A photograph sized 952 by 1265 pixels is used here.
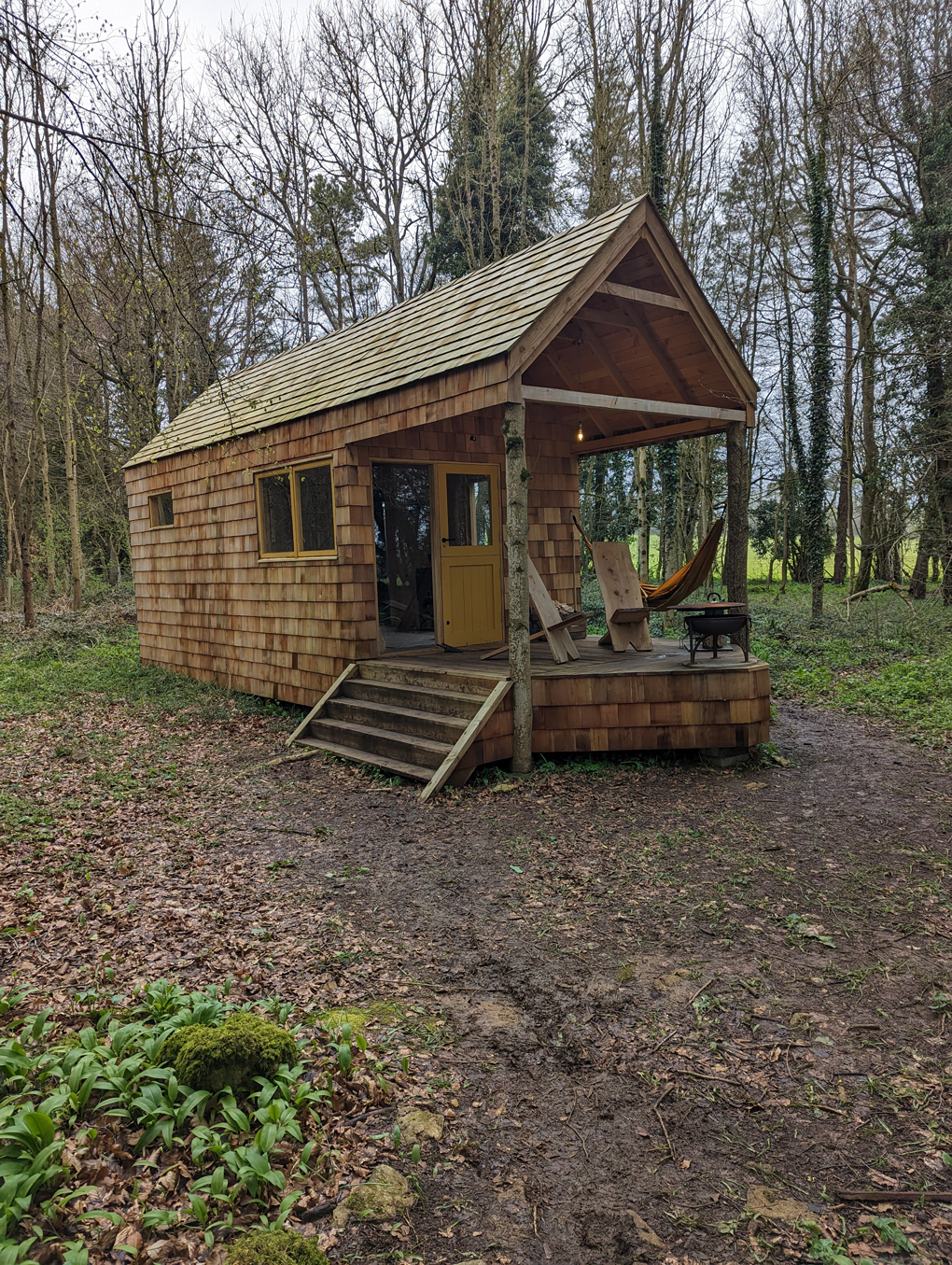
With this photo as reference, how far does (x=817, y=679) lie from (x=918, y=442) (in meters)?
4.44

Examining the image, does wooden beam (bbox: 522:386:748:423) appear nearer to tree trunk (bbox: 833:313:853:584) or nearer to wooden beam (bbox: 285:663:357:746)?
tree trunk (bbox: 833:313:853:584)

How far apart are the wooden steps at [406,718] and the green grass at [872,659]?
13.8 ft

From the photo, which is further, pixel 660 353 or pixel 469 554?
pixel 469 554

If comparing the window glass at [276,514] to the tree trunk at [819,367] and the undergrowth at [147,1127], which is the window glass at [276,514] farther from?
the tree trunk at [819,367]

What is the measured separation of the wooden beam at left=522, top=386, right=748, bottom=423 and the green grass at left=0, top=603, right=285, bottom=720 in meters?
4.90

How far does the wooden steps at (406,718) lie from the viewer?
19.2 feet

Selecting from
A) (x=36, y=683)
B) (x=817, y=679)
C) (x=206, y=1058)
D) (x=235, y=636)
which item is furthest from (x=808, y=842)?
(x=36, y=683)

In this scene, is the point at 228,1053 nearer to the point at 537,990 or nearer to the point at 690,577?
the point at 537,990

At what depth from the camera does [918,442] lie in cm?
1104

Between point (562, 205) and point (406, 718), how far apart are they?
14.8m

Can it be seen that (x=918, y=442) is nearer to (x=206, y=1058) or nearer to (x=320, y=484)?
(x=320, y=484)

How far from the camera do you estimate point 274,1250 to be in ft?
5.84

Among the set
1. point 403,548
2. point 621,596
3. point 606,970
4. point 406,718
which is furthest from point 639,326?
point 606,970

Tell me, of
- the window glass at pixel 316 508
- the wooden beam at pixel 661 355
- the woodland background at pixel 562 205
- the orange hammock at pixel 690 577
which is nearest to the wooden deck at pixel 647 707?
the orange hammock at pixel 690 577
